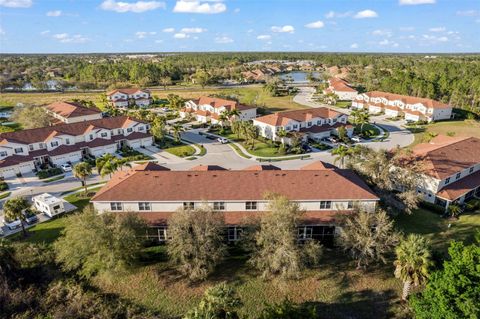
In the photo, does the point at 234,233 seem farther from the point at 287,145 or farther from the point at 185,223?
the point at 287,145

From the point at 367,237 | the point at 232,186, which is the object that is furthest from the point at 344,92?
the point at 367,237

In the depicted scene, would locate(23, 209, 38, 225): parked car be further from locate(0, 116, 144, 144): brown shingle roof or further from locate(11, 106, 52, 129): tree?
locate(11, 106, 52, 129): tree

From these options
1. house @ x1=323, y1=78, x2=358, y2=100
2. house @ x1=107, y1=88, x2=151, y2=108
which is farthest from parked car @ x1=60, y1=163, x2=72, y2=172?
house @ x1=323, y1=78, x2=358, y2=100

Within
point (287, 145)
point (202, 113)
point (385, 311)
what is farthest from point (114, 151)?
point (385, 311)

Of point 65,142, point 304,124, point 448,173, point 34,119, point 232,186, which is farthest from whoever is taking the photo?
point 34,119

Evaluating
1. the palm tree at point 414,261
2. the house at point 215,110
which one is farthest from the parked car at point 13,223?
the house at point 215,110

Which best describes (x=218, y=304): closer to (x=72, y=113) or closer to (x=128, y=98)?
(x=72, y=113)
